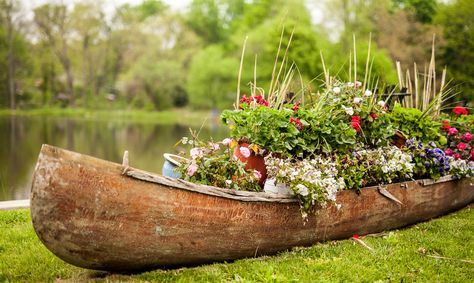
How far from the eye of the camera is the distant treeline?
2478 centimetres

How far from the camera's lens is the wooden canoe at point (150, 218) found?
9.50 ft

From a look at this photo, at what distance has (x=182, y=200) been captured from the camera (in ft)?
10.8

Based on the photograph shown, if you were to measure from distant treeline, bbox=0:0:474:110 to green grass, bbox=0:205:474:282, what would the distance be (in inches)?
718

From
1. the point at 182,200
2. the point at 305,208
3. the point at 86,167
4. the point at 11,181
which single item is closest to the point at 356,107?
the point at 305,208

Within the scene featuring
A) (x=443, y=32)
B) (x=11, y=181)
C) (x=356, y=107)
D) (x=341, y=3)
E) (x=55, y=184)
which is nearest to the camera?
(x=55, y=184)

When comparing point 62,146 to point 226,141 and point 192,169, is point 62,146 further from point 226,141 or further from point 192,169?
point 192,169

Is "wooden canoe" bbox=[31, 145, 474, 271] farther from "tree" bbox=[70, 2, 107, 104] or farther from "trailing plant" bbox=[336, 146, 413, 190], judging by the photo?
"tree" bbox=[70, 2, 107, 104]

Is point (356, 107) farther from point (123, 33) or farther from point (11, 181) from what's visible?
point (123, 33)

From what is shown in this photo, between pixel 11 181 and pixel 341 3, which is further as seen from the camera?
pixel 341 3

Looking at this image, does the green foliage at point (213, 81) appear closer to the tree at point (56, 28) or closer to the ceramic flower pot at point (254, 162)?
the tree at point (56, 28)

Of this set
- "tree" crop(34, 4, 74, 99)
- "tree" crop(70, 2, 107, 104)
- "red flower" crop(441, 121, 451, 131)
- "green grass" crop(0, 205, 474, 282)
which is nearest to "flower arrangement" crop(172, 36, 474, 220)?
"green grass" crop(0, 205, 474, 282)

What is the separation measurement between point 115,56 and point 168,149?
27.4m

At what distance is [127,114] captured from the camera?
34688 mm

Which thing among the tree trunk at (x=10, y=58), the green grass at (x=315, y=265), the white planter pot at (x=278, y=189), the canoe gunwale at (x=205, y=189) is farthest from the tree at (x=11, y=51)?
the canoe gunwale at (x=205, y=189)
